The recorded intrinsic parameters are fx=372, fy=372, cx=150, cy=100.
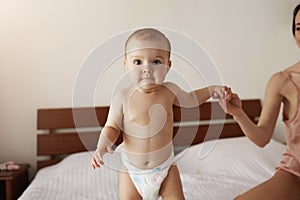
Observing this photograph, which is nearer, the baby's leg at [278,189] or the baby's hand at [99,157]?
the baby's hand at [99,157]

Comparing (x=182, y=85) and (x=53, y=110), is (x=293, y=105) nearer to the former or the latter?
(x=182, y=85)

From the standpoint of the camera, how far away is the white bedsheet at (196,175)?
1659 mm

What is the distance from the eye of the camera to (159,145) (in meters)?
0.87

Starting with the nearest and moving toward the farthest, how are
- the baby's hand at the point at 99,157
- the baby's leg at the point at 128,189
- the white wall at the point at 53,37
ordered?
the baby's hand at the point at 99,157 → the baby's leg at the point at 128,189 → the white wall at the point at 53,37

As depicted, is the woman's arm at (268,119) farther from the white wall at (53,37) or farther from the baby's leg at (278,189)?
the white wall at (53,37)

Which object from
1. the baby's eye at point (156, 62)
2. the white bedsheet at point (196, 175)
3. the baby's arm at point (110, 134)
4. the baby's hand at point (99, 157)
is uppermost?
the baby's eye at point (156, 62)

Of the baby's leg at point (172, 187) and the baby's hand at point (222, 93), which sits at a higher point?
the baby's hand at point (222, 93)

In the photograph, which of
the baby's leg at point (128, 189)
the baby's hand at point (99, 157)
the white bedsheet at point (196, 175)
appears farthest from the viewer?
the white bedsheet at point (196, 175)

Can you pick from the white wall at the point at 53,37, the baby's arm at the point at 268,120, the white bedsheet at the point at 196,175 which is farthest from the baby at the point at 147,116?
the white wall at the point at 53,37

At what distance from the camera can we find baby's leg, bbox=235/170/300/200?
93cm

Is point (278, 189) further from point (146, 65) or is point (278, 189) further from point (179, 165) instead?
point (179, 165)

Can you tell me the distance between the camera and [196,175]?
74.7 inches

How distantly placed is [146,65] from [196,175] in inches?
46.9

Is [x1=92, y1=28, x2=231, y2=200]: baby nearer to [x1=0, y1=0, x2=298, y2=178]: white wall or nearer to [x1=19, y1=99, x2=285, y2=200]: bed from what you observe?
[x1=19, y1=99, x2=285, y2=200]: bed
